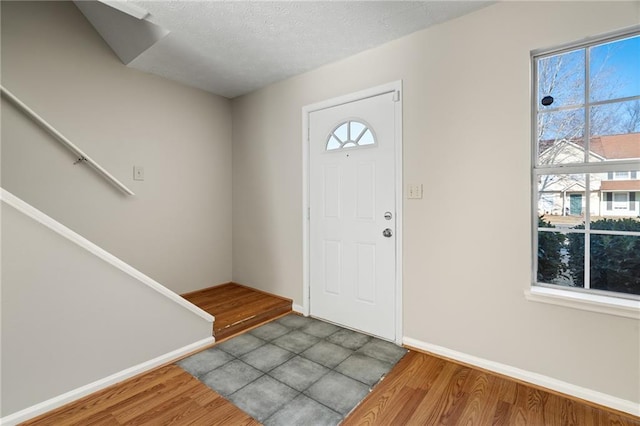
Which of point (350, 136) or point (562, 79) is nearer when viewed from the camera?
point (562, 79)

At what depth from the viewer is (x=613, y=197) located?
5.67 ft

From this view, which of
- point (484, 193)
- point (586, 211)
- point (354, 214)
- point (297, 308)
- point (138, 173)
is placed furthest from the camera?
point (297, 308)

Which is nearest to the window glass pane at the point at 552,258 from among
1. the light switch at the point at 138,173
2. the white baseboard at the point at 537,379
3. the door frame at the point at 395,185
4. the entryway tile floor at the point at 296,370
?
the white baseboard at the point at 537,379

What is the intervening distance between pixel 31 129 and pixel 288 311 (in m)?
2.64

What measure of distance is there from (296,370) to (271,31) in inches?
96.0

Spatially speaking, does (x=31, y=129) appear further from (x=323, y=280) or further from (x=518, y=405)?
(x=518, y=405)

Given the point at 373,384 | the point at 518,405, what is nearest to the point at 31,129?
the point at 373,384

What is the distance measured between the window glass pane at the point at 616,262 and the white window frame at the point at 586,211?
0.03m

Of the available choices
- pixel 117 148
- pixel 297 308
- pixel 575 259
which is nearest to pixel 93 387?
pixel 297 308

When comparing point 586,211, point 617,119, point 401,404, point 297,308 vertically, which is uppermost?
point 617,119

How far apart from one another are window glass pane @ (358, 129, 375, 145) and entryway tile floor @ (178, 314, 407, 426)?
165cm

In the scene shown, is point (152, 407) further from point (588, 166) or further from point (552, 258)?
point (588, 166)

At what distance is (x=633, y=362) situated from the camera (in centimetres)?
161

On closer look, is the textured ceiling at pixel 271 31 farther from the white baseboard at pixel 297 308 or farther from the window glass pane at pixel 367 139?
the white baseboard at pixel 297 308
